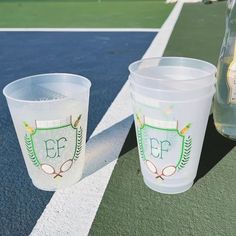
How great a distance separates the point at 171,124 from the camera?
4.21 ft

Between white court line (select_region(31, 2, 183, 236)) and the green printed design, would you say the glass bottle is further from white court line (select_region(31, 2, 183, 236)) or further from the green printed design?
the green printed design

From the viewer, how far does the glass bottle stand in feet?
5.96

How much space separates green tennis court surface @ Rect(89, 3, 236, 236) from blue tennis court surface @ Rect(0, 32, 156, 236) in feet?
0.85

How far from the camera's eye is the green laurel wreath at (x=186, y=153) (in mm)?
1324

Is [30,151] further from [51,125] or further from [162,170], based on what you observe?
[162,170]

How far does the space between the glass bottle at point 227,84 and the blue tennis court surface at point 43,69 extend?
68cm

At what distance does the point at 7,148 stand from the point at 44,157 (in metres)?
0.53

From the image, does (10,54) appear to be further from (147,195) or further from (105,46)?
(147,195)

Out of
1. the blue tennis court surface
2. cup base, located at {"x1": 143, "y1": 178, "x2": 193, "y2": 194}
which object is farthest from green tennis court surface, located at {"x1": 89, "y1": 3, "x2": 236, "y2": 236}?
the blue tennis court surface

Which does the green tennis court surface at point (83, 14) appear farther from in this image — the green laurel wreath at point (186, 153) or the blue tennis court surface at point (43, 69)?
the green laurel wreath at point (186, 153)

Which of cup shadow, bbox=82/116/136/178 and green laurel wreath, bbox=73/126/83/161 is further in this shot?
cup shadow, bbox=82/116/136/178

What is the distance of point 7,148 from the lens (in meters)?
1.85

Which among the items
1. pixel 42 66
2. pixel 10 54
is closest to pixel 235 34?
pixel 42 66

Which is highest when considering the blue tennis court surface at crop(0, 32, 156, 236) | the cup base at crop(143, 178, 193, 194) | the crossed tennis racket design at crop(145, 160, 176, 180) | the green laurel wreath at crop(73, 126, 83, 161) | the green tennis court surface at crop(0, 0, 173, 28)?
the green laurel wreath at crop(73, 126, 83, 161)
